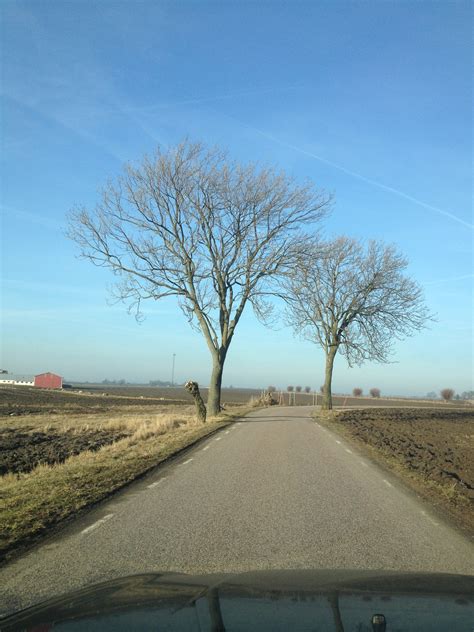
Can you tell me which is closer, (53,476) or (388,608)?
(388,608)

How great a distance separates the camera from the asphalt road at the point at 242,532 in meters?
5.79

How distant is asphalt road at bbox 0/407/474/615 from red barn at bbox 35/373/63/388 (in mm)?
113832

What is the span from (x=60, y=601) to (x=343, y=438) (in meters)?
16.6

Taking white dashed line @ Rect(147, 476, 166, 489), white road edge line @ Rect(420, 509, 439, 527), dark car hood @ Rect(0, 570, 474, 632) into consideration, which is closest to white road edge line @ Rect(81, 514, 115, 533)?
white dashed line @ Rect(147, 476, 166, 489)

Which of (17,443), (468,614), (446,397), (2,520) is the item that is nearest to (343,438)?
(17,443)

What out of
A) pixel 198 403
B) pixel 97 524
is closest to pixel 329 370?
pixel 198 403

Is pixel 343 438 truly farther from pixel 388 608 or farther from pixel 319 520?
pixel 388 608

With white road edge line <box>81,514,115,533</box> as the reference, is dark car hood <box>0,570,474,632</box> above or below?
above

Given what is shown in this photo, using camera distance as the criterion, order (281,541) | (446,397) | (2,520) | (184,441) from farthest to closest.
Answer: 1. (446,397)
2. (184,441)
3. (2,520)
4. (281,541)

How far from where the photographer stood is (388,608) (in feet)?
13.4

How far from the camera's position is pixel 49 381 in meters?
121

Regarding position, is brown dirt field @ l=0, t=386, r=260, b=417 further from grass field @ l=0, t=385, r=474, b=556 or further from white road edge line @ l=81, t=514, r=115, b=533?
white road edge line @ l=81, t=514, r=115, b=533

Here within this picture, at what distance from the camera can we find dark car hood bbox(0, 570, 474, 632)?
3.78m

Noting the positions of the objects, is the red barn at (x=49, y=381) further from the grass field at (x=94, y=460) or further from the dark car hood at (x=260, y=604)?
the dark car hood at (x=260, y=604)
